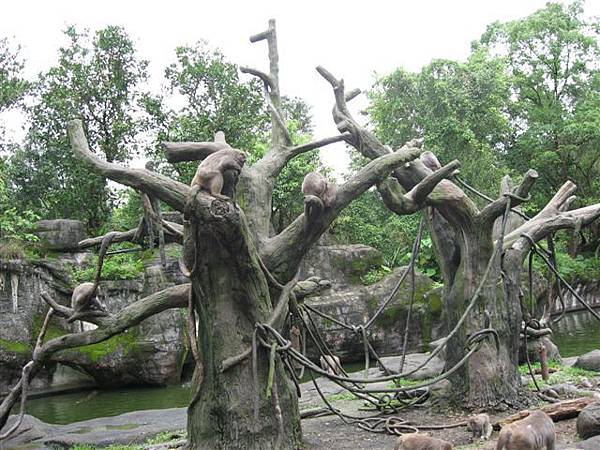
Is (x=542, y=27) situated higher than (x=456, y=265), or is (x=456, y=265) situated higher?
(x=542, y=27)

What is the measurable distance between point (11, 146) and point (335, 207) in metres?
21.5

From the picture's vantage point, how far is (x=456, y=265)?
28.9 feet

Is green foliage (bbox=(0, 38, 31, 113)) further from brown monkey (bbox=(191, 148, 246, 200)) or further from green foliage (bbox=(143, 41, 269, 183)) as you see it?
brown monkey (bbox=(191, 148, 246, 200))

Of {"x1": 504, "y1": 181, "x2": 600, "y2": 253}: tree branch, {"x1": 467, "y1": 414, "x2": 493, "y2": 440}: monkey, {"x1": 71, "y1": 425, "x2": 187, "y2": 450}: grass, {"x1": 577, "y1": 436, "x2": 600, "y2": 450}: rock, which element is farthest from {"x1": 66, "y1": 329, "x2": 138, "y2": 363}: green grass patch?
{"x1": 577, "y1": 436, "x2": 600, "y2": 450}: rock

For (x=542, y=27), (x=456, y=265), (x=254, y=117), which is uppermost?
(x=542, y=27)

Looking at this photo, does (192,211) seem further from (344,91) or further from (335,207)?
(344,91)

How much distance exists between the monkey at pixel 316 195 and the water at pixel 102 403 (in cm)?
814

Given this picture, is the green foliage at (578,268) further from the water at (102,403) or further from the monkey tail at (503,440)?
the monkey tail at (503,440)

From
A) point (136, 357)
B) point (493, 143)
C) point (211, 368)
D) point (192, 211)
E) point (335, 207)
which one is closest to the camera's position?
point (192, 211)

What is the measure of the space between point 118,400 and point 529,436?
12.1 meters

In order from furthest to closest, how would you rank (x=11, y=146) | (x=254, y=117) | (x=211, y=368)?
(x=11, y=146)
(x=254, y=117)
(x=211, y=368)

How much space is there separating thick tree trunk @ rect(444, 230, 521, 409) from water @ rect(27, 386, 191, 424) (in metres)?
7.06

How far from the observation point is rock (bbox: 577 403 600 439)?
611 centimetres

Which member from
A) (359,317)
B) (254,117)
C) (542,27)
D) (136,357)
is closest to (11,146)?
(254,117)
